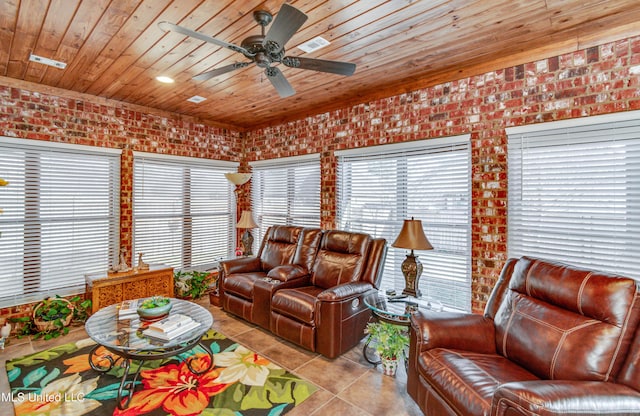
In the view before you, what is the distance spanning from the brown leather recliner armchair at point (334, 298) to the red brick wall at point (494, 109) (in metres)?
1.09

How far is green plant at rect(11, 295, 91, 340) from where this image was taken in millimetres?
3500

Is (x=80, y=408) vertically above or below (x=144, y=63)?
below

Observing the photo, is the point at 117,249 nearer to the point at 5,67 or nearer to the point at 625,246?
the point at 5,67

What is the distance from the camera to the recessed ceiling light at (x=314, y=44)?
261 centimetres

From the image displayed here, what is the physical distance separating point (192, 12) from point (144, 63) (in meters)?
1.18

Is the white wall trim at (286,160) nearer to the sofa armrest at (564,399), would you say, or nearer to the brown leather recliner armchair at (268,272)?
the brown leather recliner armchair at (268,272)

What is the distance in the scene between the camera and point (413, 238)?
9.40 feet

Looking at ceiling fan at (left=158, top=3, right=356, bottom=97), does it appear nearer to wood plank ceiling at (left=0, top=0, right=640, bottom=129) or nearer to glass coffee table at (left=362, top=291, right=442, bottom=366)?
wood plank ceiling at (left=0, top=0, right=640, bottom=129)

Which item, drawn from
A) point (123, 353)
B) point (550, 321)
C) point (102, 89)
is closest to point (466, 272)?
point (550, 321)

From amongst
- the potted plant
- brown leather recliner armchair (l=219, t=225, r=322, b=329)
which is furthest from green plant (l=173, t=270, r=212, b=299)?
the potted plant

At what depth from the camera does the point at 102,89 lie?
3.84 m

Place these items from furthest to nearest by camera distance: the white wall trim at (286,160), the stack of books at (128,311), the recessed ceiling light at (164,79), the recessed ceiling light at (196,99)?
1. the white wall trim at (286,160)
2. the recessed ceiling light at (196,99)
3. the recessed ceiling light at (164,79)
4. the stack of books at (128,311)

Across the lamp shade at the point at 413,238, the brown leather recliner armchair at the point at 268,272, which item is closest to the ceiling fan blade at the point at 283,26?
the lamp shade at the point at 413,238

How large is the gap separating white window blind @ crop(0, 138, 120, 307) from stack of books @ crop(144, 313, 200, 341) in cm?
218
